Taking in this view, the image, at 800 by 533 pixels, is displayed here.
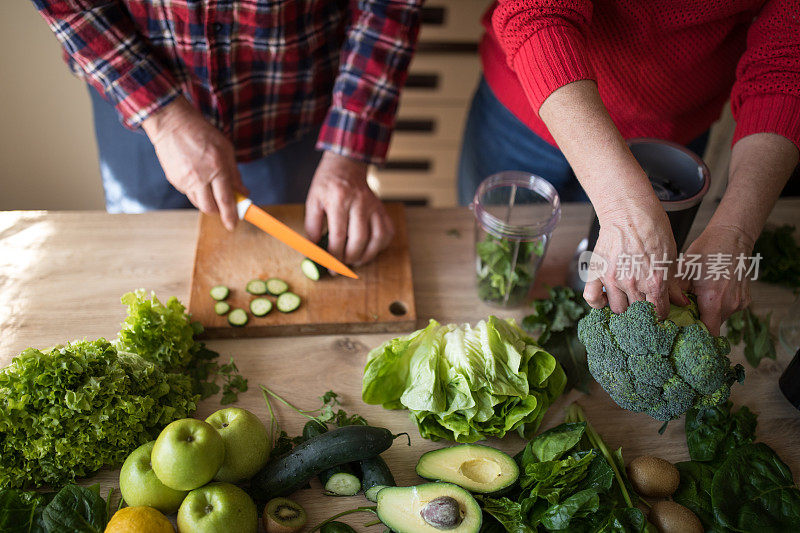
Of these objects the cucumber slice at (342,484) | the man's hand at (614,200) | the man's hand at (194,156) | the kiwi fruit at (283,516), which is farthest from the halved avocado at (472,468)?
the man's hand at (194,156)

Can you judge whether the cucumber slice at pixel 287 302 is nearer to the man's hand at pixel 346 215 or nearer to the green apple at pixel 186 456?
the man's hand at pixel 346 215

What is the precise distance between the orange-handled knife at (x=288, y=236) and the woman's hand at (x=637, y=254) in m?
0.66

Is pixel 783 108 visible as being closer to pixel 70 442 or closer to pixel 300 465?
pixel 300 465

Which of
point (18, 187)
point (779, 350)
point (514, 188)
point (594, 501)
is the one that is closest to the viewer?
point (594, 501)

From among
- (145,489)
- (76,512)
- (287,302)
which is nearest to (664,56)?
(287,302)

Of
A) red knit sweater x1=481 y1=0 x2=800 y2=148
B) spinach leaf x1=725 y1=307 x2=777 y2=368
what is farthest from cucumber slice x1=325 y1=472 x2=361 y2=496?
spinach leaf x1=725 y1=307 x2=777 y2=368

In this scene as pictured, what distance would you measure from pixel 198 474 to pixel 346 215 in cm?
76

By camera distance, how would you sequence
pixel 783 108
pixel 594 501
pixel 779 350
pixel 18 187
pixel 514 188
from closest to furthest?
pixel 594 501, pixel 783 108, pixel 779 350, pixel 514 188, pixel 18 187

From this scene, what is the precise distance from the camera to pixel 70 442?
1.06 m

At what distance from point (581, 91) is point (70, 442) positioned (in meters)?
1.16

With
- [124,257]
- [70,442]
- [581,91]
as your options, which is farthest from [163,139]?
[581,91]

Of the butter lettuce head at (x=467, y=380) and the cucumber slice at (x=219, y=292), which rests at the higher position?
the butter lettuce head at (x=467, y=380)

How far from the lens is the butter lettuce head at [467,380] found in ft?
3.90

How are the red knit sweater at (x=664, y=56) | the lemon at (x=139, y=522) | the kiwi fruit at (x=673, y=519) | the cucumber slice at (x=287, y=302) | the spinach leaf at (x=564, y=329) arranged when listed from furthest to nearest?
the cucumber slice at (x=287, y=302), the spinach leaf at (x=564, y=329), the red knit sweater at (x=664, y=56), the kiwi fruit at (x=673, y=519), the lemon at (x=139, y=522)
